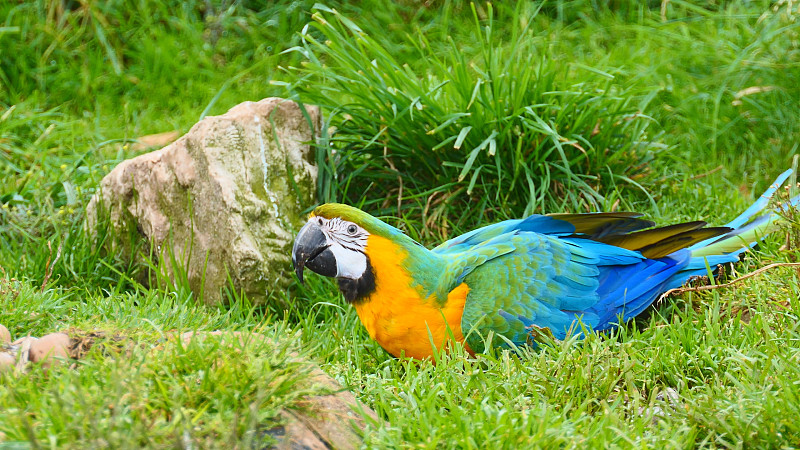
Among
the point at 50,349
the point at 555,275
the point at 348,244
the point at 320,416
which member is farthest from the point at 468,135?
the point at 50,349

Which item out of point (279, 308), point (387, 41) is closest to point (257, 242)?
point (279, 308)

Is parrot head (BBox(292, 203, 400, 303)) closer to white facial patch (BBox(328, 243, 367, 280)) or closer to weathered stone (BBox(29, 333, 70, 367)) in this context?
white facial patch (BBox(328, 243, 367, 280))

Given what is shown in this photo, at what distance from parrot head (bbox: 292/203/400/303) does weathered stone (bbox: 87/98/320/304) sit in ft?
1.93

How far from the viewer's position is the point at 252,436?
1559mm

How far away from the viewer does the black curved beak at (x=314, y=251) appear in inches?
97.3

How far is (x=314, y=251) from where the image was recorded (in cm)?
247

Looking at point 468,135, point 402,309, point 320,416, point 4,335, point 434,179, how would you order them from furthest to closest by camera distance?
1. point 434,179
2. point 468,135
3. point 402,309
4. point 4,335
5. point 320,416

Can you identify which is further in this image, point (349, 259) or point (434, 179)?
point (434, 179)

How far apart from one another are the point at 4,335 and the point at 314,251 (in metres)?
1.00

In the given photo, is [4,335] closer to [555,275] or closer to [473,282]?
[473,282]

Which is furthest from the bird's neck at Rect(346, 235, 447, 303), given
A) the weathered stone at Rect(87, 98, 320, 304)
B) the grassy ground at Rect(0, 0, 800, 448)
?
the weathered stone at Rect(87, 98, 320, 304)

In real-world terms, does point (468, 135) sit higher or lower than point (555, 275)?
higher

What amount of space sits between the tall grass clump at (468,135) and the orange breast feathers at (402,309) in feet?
2.70

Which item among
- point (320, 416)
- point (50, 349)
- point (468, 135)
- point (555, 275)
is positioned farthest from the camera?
point (468, 135)
